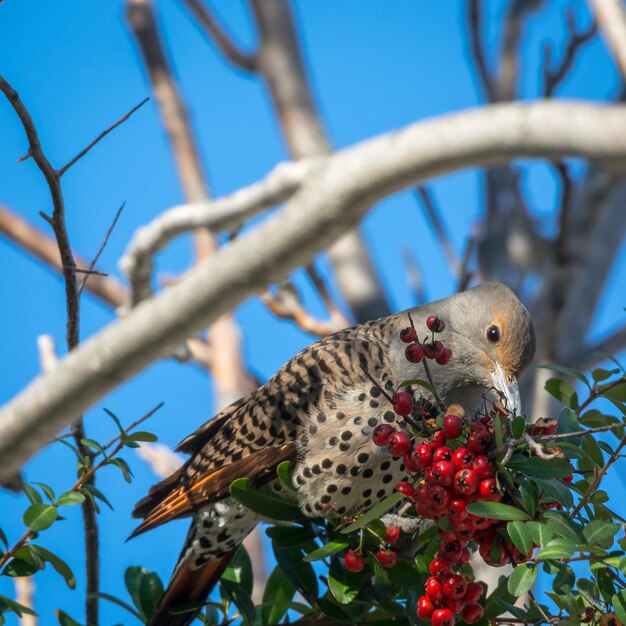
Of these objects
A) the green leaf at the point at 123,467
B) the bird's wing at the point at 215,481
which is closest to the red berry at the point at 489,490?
the green leaf at the point at 123,467

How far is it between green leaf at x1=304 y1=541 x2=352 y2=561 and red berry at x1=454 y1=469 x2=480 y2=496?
49 cm

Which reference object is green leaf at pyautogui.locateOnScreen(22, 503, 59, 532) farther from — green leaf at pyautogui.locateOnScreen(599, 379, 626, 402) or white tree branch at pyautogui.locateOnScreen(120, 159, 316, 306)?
green leaf at pyautogui.locateOnScreen(599, 379, 626, 402)

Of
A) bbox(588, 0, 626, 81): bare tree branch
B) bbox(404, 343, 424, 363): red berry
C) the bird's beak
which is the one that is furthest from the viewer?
the bird's beak

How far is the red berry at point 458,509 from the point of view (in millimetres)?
2127

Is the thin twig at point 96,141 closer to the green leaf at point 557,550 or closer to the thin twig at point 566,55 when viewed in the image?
the green leaf at point 557,550

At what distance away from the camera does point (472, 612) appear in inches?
92.1

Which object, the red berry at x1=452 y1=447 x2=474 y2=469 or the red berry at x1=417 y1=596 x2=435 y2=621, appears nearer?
the red berry at x1=452 y1=447 x2=474 y2=469

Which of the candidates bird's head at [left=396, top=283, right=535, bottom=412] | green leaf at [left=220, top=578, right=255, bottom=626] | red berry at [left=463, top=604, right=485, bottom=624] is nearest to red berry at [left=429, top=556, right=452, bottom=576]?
red berry at [left=463, top=604, right=485, bottom=624]

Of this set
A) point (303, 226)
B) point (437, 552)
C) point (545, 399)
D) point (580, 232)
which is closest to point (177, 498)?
point (437, 552)

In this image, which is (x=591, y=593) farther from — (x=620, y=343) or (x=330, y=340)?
(x=620, y=343)

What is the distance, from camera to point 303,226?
1866 millimetres

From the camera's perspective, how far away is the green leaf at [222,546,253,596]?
10.0 feet

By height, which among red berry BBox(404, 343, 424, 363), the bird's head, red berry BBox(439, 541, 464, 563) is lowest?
red berry BBox(439, 541, 464, 563)

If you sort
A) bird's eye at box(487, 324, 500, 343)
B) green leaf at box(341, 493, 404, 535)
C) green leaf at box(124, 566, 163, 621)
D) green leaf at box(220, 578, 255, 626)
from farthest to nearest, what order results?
bird's eye at box(487, 324, 500, 343)
green leaf at box(124, 566, 163, 621)
green leaf at box(220, 578, 255, 626)
green leaf at box(341, 493, 404, 535)
